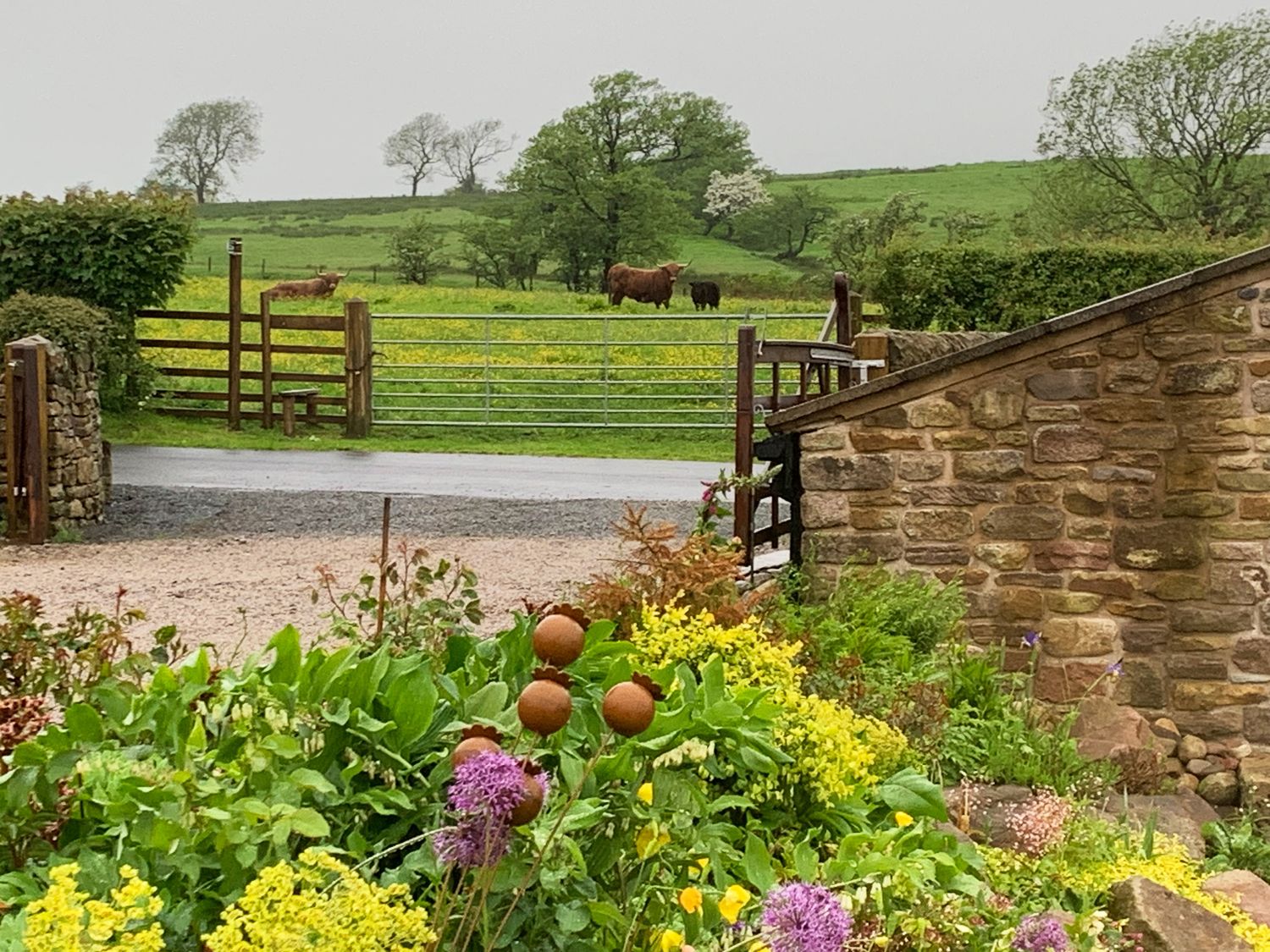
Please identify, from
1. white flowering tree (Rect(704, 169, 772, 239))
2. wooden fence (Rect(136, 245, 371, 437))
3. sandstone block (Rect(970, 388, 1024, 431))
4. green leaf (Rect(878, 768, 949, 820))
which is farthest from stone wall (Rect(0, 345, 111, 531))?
white flowering tree (Rect(704, 169, 772, 239))

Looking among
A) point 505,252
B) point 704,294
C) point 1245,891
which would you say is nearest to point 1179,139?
point 704,294

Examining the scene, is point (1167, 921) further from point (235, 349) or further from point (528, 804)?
point (235, 349)

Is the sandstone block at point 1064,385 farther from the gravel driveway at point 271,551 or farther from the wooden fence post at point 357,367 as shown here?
the wooden fence post at point 357,367

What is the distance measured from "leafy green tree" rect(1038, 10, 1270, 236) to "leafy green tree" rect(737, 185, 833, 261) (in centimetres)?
2105

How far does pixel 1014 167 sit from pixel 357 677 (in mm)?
69045

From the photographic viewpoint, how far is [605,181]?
150 ft

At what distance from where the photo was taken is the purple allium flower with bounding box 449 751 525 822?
1814 mm

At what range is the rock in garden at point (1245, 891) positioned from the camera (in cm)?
436

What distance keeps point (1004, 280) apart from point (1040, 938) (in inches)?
805

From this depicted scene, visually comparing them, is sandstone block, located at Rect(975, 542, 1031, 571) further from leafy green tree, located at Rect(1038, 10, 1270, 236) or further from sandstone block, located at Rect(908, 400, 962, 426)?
leafy green tree, located at Rect(1038, 10, 1270, 236)

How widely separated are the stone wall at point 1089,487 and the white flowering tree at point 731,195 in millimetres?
49498

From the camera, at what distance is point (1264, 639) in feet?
25.9

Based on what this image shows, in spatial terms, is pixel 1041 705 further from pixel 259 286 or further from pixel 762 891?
pixel 259 286

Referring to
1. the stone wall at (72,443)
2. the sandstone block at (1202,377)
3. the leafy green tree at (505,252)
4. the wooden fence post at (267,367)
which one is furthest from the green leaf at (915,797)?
the leafy green tree at (505,252)
